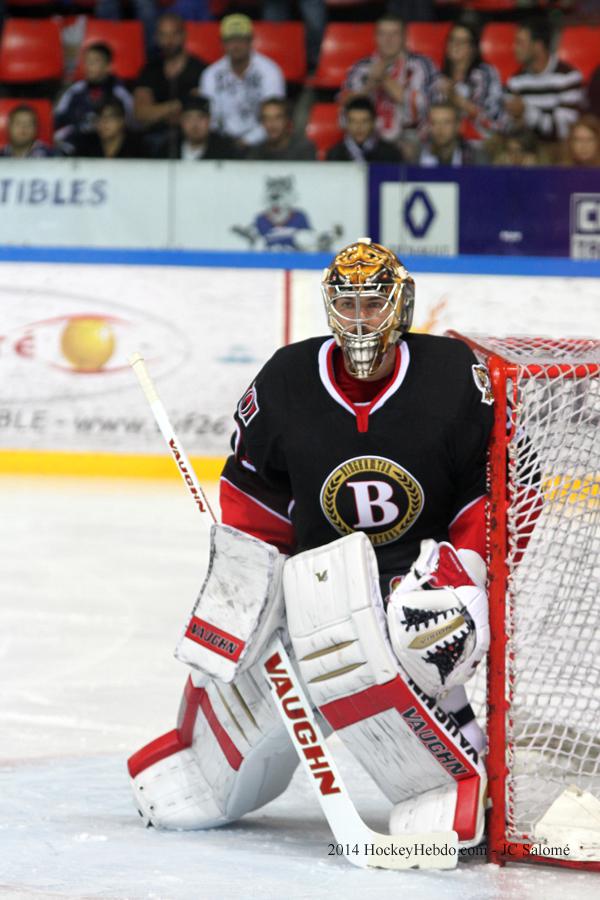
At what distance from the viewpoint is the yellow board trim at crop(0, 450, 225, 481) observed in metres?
5.42

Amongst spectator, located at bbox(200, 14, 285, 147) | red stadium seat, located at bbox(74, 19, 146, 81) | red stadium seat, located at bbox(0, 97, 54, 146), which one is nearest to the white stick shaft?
spectator, located at bbox(200, 14, 285, 147)

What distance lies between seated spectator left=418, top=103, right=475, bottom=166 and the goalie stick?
4.15m

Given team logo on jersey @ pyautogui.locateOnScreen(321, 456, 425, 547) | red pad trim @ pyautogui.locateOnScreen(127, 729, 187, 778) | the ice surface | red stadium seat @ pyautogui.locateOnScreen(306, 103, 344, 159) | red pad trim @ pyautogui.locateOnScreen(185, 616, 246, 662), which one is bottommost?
the ice surface

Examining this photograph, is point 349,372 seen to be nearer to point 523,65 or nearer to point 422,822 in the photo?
point 422,822

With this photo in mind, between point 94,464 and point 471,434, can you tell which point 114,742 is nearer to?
point 471,434

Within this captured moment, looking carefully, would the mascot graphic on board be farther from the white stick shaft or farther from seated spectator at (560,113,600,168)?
Result: the white stick shaft

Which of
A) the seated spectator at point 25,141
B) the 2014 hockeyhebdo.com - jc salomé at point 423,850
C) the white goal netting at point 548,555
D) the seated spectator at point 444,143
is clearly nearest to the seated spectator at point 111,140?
the seated spectator at point 25,141

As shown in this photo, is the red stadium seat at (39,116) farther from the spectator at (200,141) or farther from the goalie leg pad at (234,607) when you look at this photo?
the goalie leg pad at (234,607)

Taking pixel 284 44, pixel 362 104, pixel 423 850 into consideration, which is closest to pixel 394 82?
pixel 362 104

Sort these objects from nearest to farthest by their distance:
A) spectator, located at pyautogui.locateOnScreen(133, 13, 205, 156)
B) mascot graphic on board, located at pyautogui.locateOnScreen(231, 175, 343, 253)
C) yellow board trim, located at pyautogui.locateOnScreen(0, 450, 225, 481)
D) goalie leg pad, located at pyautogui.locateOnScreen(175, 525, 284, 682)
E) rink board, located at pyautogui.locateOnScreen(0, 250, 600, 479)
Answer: goalie leg pad, located at pyautogui.locateOnScreen(175, 525, 284, 682), yellow board trim, located at pyautogui.locateOnScreen(0, 450, 225, 481), rink board, located at pyautogui.locateOnScreen(0, 250, 600, 479), mascot graphic on board, located at pyautogui.locateOnScreen(231, 175, 343, 253), spectator, located at pyautogui.locateOnScreen(133, 13, 205, 156)

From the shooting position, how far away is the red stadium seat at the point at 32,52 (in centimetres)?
651

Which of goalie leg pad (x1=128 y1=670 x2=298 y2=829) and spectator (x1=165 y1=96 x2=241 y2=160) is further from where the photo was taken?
spectator (x1=165 y1=96 x2=241 y2=160)

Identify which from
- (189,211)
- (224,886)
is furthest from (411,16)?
(224,886)

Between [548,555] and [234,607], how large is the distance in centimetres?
46
